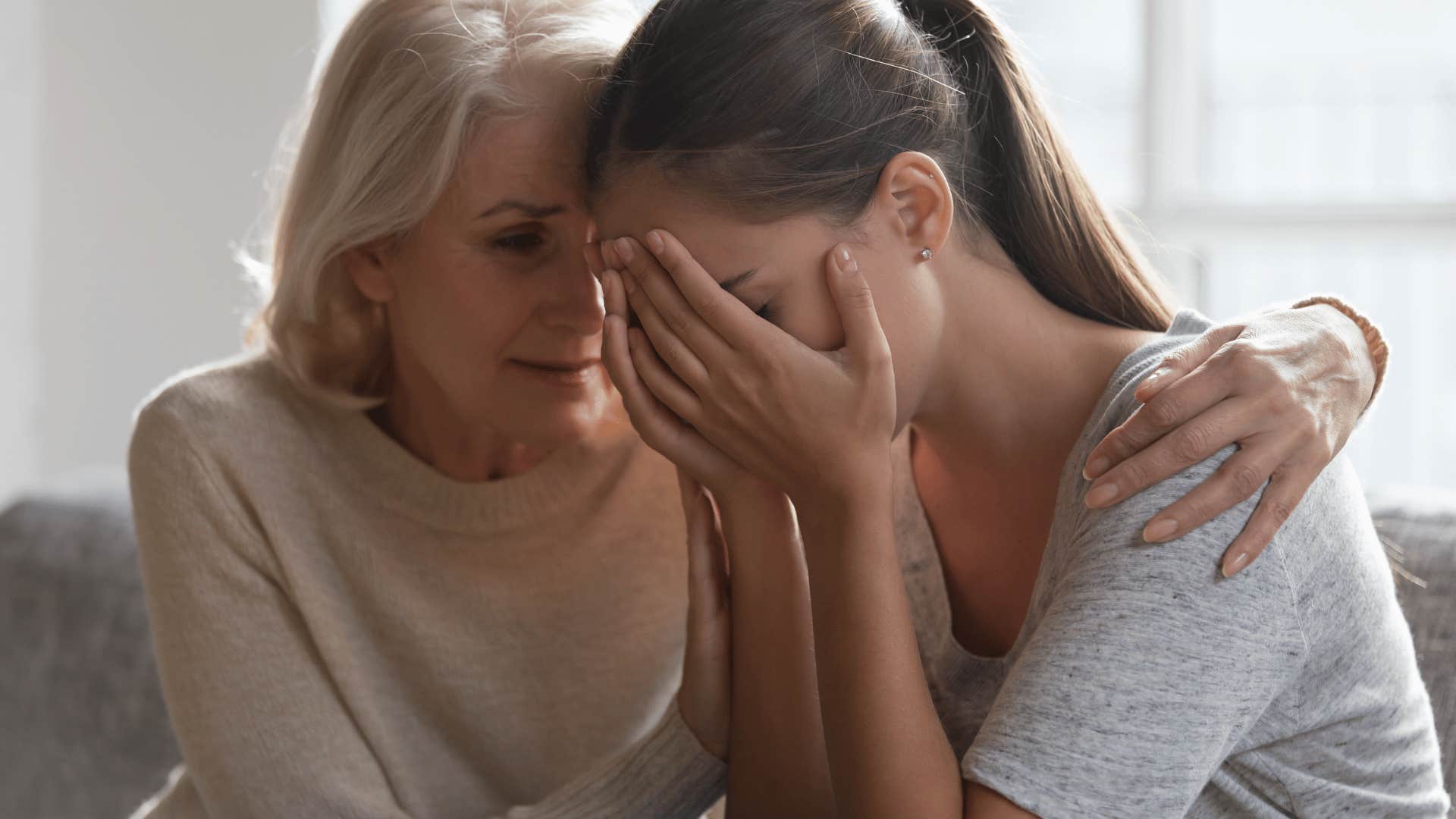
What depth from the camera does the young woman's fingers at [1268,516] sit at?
0.94 m

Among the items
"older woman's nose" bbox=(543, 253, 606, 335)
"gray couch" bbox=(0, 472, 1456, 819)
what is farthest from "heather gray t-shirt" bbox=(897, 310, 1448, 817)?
"gray couch" bbox=(0, 472, 1456, 819)

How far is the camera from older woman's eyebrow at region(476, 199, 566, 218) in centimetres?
131

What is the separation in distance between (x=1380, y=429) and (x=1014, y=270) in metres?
2.43

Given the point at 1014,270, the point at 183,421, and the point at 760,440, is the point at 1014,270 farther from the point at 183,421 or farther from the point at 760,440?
the point at 183,421

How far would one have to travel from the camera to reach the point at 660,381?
120 cm

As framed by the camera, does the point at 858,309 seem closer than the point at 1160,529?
No

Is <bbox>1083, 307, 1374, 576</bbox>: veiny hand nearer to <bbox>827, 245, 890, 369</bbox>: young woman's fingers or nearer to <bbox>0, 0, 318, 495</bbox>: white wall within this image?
<bbox>827, 245, 890, 369</bbox>: young woman's fingers

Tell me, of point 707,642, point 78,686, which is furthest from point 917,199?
point 78,686

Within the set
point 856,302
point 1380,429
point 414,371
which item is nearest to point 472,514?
point 414,371

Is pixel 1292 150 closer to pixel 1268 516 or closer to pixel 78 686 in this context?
pixel 1268 516

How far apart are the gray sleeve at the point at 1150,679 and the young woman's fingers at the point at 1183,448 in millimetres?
16

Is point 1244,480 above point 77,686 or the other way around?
above

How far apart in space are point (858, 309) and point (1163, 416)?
255 millimetres

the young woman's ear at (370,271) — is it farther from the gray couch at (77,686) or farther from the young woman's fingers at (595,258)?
the gray couch at (77,686)
